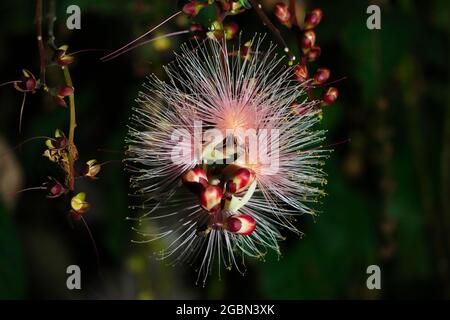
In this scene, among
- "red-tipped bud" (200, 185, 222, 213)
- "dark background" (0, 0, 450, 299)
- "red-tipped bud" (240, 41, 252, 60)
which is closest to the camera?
"red-tipped bud" (200, 185, 222, 213)

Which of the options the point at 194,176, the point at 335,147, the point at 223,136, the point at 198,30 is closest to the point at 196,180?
the point at 194,176

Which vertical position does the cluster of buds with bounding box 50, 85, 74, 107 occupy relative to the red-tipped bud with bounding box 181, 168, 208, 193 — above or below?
above

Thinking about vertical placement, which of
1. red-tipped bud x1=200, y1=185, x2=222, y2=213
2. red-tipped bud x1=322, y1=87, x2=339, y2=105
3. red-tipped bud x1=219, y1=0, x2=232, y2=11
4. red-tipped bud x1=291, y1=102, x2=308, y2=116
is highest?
red-tipped bud x1=219, y1=0, x2=232, y2=11

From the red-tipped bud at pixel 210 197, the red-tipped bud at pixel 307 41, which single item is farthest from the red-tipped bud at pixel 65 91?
the red-tipped bud at pixel 307 41

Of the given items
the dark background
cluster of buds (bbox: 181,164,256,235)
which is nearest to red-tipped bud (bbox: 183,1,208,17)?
cluster of buds (bbox: 181,164,256,235)

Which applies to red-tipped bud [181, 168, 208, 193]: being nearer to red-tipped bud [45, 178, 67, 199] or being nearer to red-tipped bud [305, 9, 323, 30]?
red-tipped bud [45, 178, 67, 199]

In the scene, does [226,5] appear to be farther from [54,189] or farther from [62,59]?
[54,189]

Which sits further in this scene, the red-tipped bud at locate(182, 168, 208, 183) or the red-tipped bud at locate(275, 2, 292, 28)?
the red-tipped bud at locate(275, 2, 292, 28)
